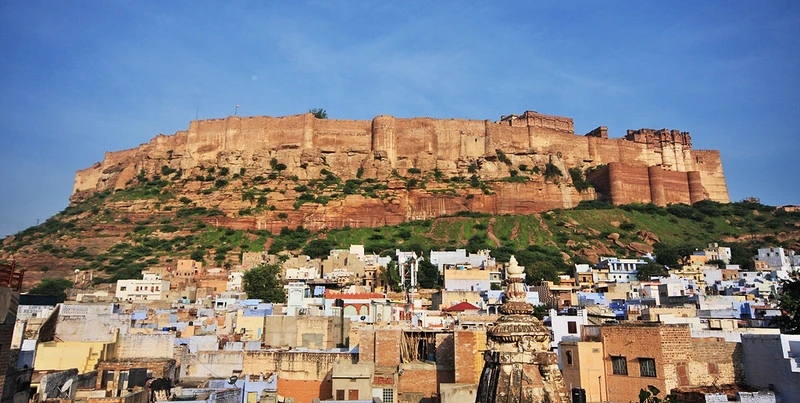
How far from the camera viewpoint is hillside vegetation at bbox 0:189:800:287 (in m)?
59.1

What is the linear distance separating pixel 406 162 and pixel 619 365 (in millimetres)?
62446

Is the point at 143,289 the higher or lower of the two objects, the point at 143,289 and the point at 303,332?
the higher

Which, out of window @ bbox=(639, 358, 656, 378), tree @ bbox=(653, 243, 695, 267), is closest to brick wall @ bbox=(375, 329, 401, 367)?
window @ bbox=(639, 358, 656, 378)

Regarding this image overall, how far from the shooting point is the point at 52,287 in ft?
165

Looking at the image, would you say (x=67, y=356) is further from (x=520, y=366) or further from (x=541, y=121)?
(x=541, y=121)

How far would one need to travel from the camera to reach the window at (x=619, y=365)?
1491 cm

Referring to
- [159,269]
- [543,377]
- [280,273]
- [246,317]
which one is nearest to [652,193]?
[280,273]

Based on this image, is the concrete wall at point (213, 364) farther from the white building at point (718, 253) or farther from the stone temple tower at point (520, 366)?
the white building at point (718, 253)

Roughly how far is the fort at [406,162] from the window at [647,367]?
5549 cm

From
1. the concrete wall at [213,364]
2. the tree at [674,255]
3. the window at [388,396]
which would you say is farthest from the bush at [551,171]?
the window at [388,396]

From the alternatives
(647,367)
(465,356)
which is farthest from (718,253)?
(465,356)

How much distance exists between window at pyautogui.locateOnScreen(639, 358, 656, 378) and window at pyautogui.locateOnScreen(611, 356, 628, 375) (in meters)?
0.34

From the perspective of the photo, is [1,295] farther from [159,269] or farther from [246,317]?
[159,269]

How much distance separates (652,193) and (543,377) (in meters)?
77.1
